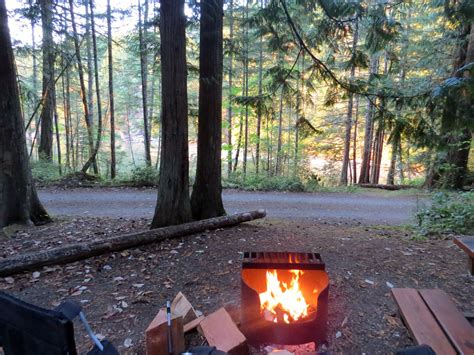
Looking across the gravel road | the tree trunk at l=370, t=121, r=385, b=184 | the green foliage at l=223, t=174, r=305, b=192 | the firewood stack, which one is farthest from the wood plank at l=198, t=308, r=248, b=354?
the tree trunk at l=370, t=121, r=385, b=184

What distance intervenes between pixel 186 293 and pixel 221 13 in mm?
4778

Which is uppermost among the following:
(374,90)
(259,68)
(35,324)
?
(259,68)

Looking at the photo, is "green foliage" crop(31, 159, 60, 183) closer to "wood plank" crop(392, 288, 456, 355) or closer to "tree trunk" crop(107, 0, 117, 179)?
"tree trunk" crop(107, 0, 117, 179)

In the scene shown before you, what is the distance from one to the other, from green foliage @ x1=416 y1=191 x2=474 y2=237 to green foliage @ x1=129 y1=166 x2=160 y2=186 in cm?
863

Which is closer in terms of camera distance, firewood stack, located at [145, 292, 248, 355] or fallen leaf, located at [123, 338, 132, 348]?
firewood stack, located at [145, 292, 248, 355]

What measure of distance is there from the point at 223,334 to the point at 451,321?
5.73ft

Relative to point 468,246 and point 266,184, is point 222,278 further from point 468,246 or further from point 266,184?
point 266,184

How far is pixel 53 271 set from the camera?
3.76m

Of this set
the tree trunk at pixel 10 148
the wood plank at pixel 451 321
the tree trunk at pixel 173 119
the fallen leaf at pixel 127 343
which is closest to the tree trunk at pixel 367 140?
the tree trunk at pixel 173 119

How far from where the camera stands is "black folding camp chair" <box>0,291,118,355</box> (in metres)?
1.32

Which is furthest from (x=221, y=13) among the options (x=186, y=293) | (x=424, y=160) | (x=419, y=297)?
(x=424, y=160)

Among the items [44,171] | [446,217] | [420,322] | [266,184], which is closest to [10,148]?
[420,322]

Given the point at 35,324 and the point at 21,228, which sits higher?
the point at 35,324

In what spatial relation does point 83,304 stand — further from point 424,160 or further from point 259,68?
point 259,68
